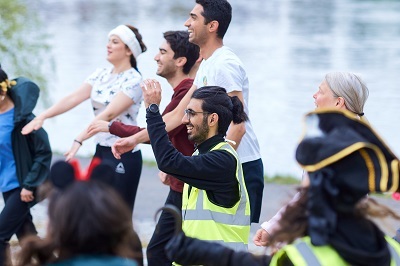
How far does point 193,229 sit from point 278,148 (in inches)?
295

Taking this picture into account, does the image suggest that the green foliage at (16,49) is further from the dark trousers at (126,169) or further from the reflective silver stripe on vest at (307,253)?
the reflective silver stripe on vest at (307,253)

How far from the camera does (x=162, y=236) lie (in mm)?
5152

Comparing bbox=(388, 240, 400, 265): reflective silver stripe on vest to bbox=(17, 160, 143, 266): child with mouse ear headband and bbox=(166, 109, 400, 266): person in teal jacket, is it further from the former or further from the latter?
bbox=(17, 160, 143, 266): child with mouse ear headband

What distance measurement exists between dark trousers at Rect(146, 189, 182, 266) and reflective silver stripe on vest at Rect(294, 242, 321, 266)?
8.05ft

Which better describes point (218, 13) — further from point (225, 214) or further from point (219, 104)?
point (225, 214)

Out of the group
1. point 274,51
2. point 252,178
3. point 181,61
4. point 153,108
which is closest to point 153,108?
point 153,108

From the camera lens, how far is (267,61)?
1908 centimetres

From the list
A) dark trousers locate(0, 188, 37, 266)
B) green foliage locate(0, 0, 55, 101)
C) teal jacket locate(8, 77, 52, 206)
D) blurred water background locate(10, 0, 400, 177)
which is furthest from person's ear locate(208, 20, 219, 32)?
green foliage locate(0, 0, 55, 101)

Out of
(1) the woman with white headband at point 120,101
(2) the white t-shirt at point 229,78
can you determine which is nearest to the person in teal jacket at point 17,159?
(1) the woman with white headband at point 120,101

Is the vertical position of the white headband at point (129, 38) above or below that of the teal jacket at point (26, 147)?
above

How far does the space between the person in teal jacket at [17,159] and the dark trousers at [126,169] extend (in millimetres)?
406

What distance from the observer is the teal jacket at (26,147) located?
19.5 ft

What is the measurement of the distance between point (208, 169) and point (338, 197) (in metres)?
1.67

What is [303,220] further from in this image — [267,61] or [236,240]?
[267,61]
